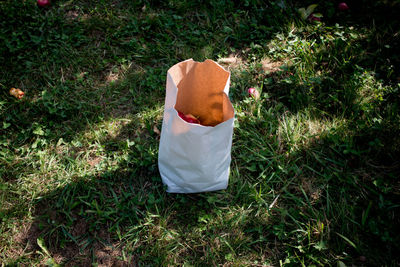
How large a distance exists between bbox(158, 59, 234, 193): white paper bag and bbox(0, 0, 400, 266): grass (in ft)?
0.67

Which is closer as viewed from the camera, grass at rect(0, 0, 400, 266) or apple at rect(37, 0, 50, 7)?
grass at rect(0, 0, 400, 266)

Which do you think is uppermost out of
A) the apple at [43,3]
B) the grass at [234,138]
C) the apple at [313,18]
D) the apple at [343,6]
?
the apple at [343,6]

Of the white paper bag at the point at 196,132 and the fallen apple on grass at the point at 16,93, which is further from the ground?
the white paper bag at the point at 196,132

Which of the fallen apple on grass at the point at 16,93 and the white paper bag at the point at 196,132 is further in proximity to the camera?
the fallen apple on grass at the point at 16,93

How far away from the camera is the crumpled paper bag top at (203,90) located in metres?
1.88

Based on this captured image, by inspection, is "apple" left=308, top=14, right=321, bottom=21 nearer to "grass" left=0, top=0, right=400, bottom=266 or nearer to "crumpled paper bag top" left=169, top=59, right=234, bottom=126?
"grass" left=0, top=0, right=400, bottom=266

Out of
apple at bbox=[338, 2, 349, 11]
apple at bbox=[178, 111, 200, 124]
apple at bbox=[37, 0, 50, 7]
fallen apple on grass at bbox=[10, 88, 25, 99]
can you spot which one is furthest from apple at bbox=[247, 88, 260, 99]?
apple at bbox=[37, 0, 50, 7]

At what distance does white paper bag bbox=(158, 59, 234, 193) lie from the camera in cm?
164

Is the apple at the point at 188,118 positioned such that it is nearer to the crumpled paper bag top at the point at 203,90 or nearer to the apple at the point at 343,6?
the crumpled paper bag top at the point at 203,90

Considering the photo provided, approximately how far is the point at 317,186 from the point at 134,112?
63.4 inches

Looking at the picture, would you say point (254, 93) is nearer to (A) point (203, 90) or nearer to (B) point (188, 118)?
(A) point (203, 90)

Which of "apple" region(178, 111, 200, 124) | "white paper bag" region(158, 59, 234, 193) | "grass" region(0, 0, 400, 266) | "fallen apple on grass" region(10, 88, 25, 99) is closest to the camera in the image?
"white paper bag" region(158, 59, 234, 193)

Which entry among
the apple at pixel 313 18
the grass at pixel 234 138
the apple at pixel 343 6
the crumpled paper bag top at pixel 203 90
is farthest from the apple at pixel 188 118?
the apple at pixel 343 6

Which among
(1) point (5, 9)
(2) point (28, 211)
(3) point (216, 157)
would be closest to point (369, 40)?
(3) point (216, 157)
